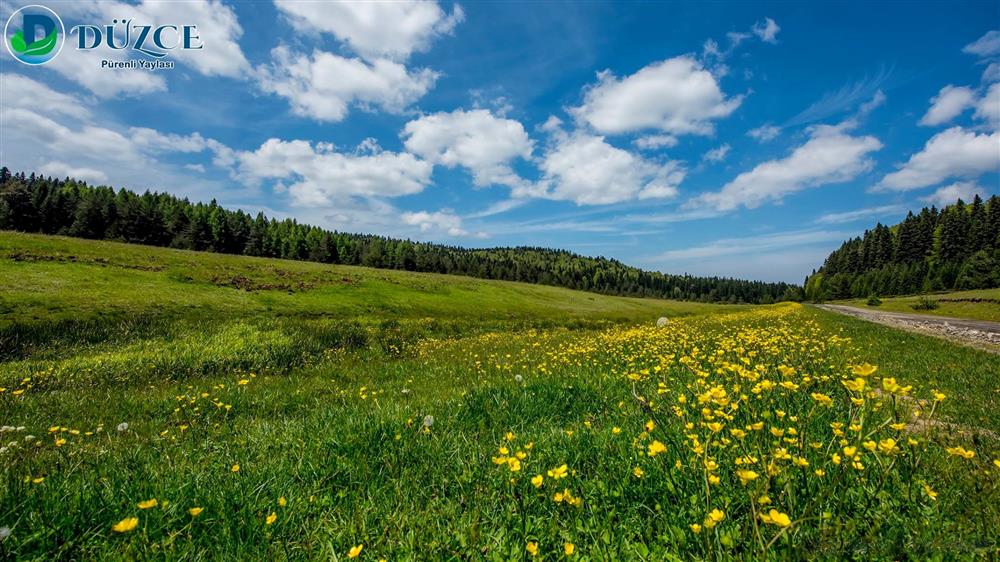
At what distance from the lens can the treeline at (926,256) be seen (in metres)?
82.8

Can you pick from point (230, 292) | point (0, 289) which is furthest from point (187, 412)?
point (230, 292)

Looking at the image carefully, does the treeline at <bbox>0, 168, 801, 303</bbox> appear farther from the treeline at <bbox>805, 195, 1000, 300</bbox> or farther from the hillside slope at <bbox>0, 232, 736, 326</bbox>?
the hillside slope at <bbox>0, 232, 736, 326</bbox>

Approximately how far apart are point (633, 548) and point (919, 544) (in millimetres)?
1622

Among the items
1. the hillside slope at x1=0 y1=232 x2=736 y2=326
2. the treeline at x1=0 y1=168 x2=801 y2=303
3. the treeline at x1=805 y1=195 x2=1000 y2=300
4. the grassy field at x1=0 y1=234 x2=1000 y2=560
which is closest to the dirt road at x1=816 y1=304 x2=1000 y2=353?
the grassy field at x1=0 y1=234 x2=1000 y2=560

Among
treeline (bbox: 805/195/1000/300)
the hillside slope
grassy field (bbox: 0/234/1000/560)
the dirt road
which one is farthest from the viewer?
A: treeline (bbox: 805/195/1000/300)

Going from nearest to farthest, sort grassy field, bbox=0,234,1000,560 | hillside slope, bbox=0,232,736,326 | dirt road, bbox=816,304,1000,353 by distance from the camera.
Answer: grassy field, bbox=0,234,1000,560 < dirt road, bbox=816,304,1000,353 < hillside slope, bbox=0,232,736,326

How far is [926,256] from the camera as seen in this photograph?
109 metres

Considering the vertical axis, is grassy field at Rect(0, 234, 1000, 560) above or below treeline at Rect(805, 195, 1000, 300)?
below

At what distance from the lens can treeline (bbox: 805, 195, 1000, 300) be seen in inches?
3259

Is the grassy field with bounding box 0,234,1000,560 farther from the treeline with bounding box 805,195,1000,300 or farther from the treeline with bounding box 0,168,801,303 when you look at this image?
the treeline with bounding box 805,195,1000,300

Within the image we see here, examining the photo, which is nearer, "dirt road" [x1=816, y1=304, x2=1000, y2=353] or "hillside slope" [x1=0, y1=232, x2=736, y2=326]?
"dirt road" [x1=816, y1=304, x2=1000, y2=353]

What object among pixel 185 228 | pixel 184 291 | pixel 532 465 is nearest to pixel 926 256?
pixel 532 465

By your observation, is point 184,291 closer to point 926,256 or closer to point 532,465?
point 532,465

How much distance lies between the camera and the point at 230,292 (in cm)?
3994
